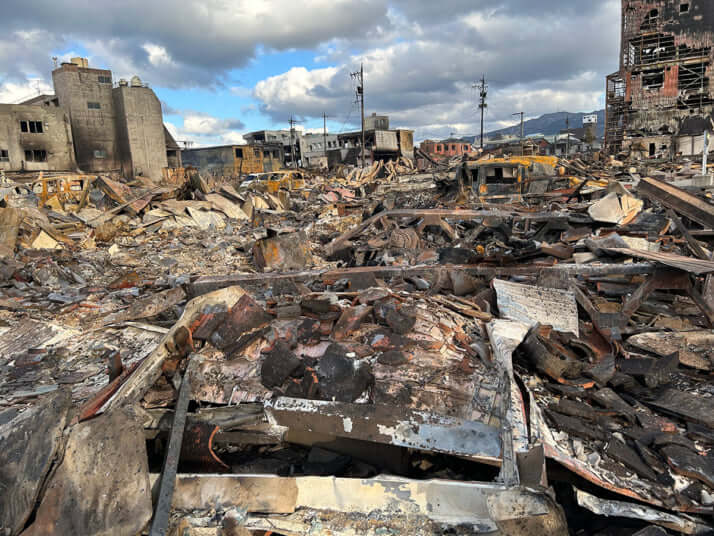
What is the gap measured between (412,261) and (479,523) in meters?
5.39

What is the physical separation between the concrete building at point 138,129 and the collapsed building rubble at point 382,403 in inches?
1206

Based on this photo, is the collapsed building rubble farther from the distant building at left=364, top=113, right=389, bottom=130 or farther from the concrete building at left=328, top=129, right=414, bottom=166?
the distant building at left=364, top=113, right=389, bottom=130

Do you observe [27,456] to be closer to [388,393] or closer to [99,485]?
[99,485]

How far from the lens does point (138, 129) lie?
107ft

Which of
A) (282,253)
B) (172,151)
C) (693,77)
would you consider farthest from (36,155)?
(693,77)

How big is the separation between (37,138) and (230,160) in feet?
51.0

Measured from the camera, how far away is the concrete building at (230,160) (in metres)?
39.9

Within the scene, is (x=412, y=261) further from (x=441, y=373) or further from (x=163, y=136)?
(x=163, y=136)

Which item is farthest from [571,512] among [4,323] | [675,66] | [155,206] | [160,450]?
[675,66]

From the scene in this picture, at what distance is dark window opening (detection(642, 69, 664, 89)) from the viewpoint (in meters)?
34.5

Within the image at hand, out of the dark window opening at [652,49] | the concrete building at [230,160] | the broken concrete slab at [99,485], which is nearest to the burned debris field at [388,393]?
the broken concrete slab at [99,485]

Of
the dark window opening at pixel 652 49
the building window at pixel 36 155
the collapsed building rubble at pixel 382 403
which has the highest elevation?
the dark window opening at pixel 652 49

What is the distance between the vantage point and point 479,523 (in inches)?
77.2

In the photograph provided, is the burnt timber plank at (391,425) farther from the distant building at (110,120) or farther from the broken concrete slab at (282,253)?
the distant building at (110,120)
